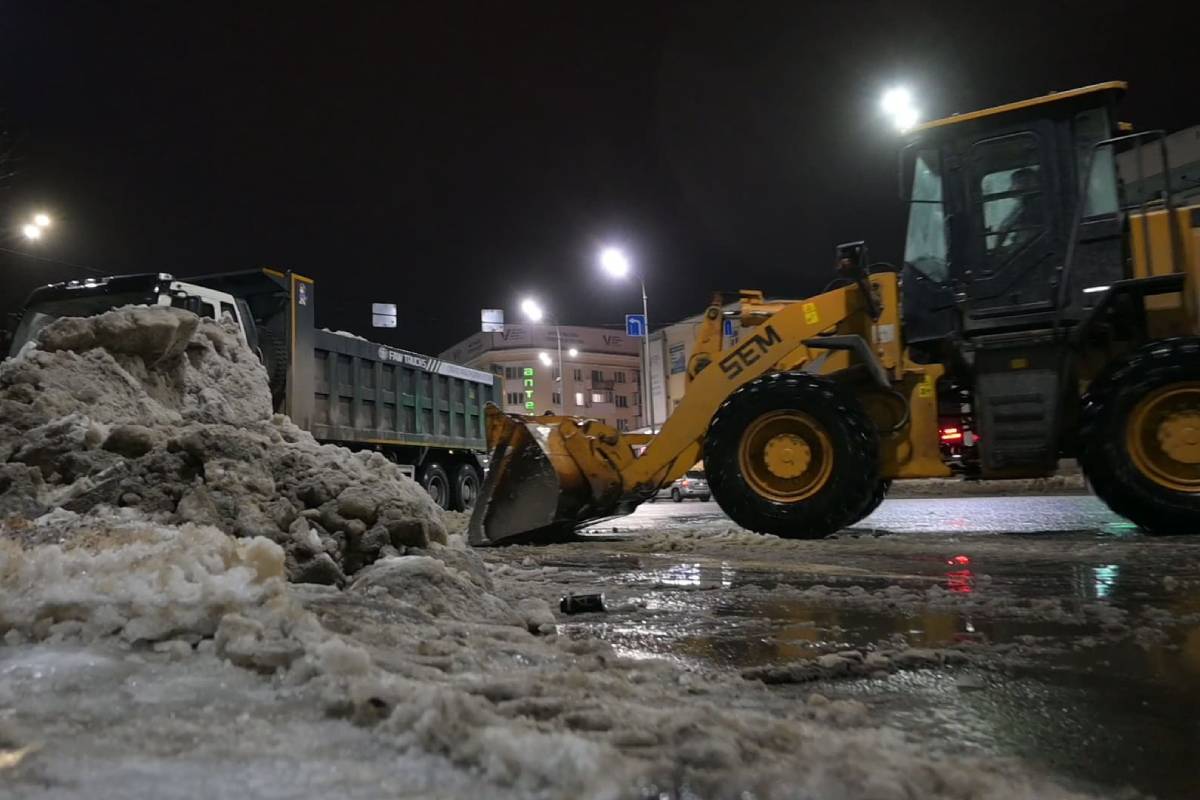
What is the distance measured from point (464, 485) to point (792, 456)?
942 centimetres

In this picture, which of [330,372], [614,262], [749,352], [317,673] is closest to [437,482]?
[330,372]

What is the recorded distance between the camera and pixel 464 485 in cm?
1546

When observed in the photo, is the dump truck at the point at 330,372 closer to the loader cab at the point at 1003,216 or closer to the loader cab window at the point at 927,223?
the loader cab window at the point at 927,223

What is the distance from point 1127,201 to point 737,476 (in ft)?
13.3

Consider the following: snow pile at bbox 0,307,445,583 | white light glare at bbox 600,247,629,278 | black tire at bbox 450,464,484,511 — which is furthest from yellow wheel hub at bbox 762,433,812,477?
white light glare at bbox 600,247,629,278

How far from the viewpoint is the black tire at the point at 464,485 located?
1513cm

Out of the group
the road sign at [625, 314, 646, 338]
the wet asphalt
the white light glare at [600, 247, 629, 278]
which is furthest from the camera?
the road sign at [625, 314, 646, 338]

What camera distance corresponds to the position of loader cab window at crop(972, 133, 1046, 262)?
274 inches

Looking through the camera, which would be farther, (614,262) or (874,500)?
(614,262)

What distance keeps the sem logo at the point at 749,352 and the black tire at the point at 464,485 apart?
8297mm

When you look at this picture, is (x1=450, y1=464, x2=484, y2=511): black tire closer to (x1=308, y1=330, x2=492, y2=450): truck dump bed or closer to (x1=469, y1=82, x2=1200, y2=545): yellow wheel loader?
(x1=308, y1=330, x2=492, y2=450): truck dump bed

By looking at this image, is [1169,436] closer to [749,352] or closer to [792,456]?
[792,456]

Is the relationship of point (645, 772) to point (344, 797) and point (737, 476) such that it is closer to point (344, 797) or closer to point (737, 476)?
point (344, 797)

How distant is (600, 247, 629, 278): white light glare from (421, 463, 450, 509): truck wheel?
484 inches
